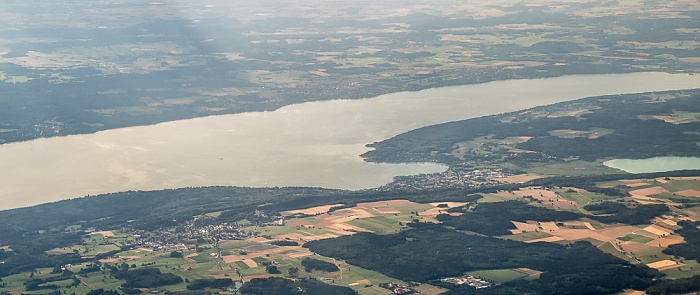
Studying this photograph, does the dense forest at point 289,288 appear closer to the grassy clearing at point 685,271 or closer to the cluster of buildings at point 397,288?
the cluster of buildings at point 397,288

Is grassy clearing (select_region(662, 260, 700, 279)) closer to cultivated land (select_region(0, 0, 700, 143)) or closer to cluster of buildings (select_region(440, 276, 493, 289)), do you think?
cluster of buildings (select_region(440, 276, 493, 289))

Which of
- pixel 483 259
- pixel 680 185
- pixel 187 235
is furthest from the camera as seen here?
pixel 680 185

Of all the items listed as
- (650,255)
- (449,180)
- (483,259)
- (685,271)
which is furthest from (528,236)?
(449,180)

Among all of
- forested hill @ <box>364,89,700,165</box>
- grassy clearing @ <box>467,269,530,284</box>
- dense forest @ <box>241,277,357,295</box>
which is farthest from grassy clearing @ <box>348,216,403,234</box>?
forested hill @ <box>364,89,700,165</box>

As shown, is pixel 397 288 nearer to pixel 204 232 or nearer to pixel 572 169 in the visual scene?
pixel 204 232

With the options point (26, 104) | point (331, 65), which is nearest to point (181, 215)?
point (26, 104)

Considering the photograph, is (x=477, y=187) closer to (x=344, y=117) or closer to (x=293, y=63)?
(x=344, y=117)
